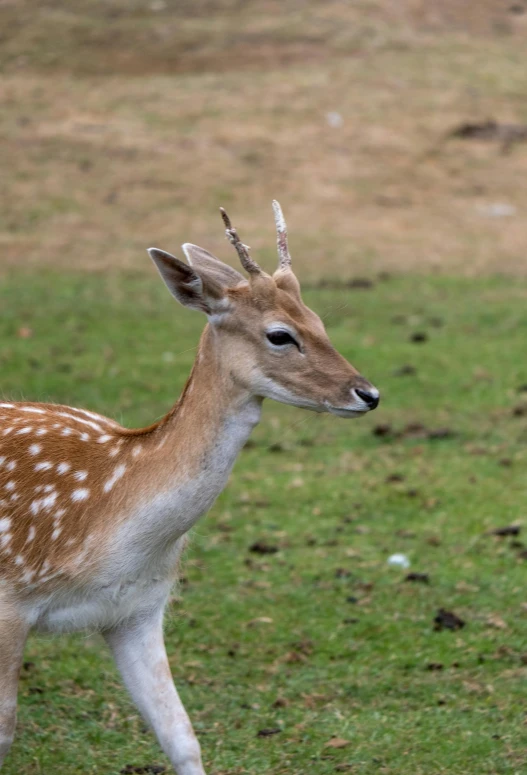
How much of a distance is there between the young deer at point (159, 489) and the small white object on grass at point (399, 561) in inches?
113

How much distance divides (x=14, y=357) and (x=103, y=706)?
256 inches

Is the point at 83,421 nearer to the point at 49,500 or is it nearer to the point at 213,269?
the point at 49,500

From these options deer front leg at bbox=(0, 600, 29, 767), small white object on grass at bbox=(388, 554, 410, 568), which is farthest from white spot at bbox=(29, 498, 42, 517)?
small white object on grass at bbox=(388, 554, 410, 568)

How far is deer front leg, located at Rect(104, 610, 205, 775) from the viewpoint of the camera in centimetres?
441

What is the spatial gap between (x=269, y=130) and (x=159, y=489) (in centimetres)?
1590

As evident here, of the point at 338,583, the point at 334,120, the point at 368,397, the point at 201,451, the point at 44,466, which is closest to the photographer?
the point at 368,397

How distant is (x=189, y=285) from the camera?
441 centimetres

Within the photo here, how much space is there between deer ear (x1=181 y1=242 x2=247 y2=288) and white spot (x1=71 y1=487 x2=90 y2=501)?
85cm

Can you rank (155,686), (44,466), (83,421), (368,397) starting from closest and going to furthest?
1. (368,397)
2. (155,686)
3. (44,466)
4. (83,421)

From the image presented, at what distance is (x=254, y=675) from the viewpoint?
19.7ft

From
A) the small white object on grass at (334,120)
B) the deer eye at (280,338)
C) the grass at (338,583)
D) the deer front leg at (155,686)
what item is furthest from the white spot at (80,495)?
the small white object on grass at (334,120)

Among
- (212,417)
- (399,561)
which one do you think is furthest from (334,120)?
(212,417)

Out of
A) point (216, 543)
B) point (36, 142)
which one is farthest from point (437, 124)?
point (216, 543)

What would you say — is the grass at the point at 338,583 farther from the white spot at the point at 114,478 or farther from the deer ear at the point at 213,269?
the deer ear at the point at 213,269
